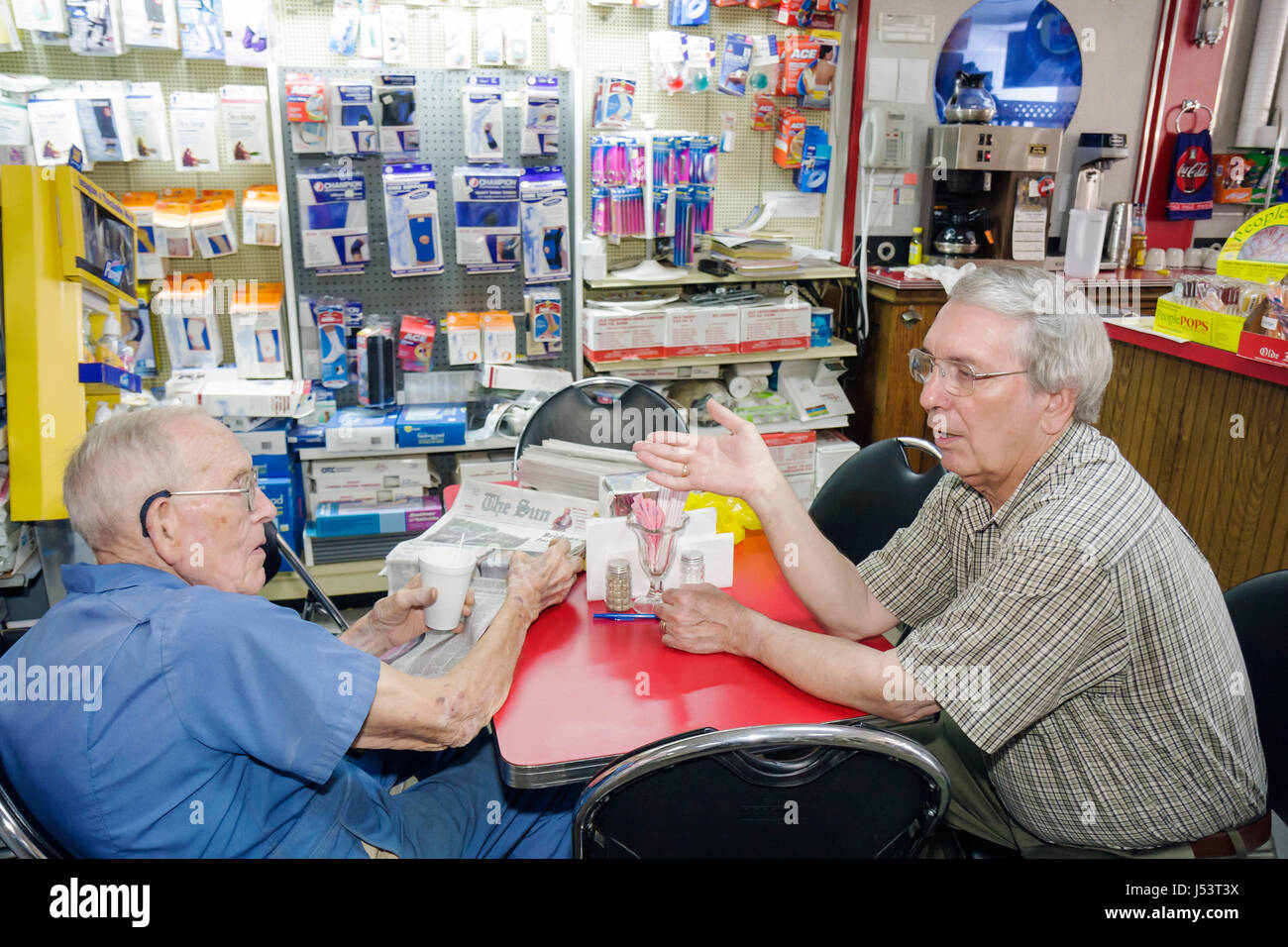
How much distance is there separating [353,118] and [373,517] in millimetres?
1555

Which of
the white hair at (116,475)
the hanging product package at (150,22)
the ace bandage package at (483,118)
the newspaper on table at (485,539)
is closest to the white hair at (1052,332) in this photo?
the newspaper on table at (485,539)

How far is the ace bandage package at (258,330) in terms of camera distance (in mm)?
3717

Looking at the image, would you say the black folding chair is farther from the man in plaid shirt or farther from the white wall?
the white wall

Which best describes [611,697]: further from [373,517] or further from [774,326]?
[774,326]

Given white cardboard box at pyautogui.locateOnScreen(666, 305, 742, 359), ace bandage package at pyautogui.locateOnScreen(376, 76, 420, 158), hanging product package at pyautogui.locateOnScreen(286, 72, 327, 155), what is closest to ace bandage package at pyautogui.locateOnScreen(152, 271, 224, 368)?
hanging product package at pyautogui.locateOnScreen(286, 72, 327, 155)

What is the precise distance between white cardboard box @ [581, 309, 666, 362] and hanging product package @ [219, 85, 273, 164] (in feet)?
4.74

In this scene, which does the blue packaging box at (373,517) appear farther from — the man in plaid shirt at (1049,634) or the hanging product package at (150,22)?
the man in plaid shirt at (1049,634)

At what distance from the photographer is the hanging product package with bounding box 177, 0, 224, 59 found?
11.2 feet

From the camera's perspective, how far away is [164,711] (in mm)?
1249

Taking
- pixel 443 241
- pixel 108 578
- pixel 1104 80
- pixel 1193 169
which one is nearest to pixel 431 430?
pixel 443 241

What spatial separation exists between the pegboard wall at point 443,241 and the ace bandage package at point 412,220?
7 cm

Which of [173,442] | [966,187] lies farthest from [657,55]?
[173,442]

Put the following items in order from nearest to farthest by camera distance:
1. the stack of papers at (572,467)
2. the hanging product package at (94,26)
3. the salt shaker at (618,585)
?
the salt shaker at (618,585) < the stack of papers at (572,467) < the hanging product package at (94,26)
